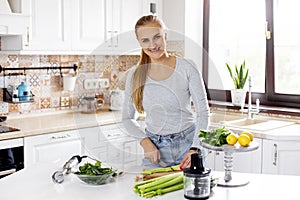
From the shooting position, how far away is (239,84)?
3.85m

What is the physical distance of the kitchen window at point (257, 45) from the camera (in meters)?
3.69

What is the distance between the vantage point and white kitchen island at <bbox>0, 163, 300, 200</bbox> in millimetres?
1586

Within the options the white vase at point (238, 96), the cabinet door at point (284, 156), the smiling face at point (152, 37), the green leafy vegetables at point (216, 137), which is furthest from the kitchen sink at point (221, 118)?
the green leafy vegetables at point (216, 137)

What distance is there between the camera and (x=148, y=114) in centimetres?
216

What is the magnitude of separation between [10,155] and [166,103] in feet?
4.07

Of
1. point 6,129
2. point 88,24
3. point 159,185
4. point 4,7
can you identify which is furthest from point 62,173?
point 88,24

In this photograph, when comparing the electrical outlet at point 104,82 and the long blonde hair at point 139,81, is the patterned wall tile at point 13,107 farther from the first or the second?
the long blonde hair at point 139,81

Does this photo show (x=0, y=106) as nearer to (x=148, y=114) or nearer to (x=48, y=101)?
(x=48, y=101)

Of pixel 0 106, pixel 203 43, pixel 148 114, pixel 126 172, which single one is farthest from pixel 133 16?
pixel 126 172

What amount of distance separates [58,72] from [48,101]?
256 millimetres

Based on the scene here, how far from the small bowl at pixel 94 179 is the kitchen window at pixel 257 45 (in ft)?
7.32

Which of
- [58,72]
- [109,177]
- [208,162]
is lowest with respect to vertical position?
[208,162]

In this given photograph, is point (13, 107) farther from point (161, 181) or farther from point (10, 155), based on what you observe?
point (161, 181)

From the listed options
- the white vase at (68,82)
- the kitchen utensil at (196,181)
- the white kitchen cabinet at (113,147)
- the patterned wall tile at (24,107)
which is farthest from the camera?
the white vase at (68,82)
